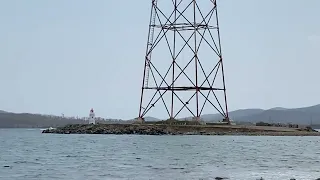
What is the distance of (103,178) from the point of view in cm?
3234

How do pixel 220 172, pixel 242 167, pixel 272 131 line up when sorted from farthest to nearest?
pixel 272 131 < pixel 242 167 < pixel 220 172

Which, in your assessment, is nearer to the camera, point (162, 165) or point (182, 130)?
point (162, 165)

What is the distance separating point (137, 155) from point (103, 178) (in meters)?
16.9

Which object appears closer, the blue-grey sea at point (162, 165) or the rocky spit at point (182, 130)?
the blue-grey sea at point (162, 165)

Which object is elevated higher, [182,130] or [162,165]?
[182,130]

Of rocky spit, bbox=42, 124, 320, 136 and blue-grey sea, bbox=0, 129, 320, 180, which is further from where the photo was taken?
rocky spit, bbox=42, 124, 320, 136

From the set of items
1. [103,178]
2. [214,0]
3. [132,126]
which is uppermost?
[214,0]

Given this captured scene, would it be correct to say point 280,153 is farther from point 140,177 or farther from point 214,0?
point 214,0

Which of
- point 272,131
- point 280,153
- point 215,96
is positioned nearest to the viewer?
point 280,153

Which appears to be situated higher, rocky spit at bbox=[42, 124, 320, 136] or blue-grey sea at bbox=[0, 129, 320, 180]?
rocky spit at bbox=[42, 124, 320, 136]

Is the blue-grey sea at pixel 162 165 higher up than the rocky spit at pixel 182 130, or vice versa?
the rocky spit at pixel 182 130

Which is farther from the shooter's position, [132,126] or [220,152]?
[132,126]

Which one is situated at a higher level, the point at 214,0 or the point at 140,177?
the point at 214,0

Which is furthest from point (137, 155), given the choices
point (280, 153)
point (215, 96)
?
point (215, 96)
